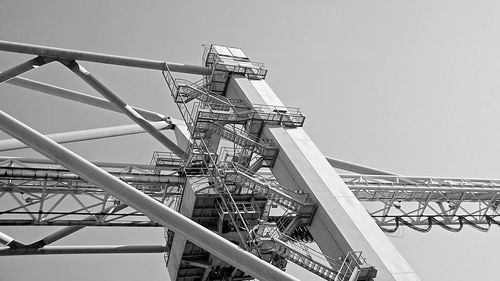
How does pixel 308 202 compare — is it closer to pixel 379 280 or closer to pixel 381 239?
pixel 381 239

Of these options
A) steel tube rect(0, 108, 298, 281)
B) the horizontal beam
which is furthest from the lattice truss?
steel tube rect(0, 108, 298, 281)

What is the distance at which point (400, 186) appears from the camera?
42125 millimetres

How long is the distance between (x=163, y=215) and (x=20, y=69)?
16.0m

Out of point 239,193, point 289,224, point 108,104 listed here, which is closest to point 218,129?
point 239,193

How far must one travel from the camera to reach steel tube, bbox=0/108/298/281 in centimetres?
1938

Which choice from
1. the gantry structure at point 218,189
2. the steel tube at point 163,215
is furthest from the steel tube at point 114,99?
the steel tube at point 163,215

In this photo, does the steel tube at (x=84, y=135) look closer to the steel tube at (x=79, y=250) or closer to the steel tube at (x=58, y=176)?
the steel tube at (x=58, y=176)

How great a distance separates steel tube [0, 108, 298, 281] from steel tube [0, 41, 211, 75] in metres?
12.6

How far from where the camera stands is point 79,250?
30.3m

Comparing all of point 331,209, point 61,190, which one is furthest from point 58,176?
point 331,209

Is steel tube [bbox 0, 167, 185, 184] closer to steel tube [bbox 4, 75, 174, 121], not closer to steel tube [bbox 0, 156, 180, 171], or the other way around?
steel tube [bbox 0, 156, 180, 171]

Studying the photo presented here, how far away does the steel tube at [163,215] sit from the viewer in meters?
19.4

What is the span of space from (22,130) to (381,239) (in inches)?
615

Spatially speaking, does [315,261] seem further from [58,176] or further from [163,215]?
[58,176]
